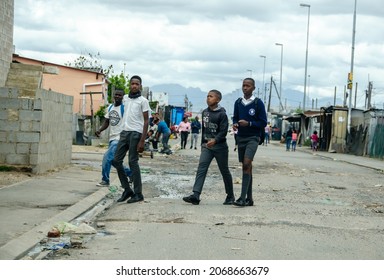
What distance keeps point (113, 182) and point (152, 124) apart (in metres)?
14.1

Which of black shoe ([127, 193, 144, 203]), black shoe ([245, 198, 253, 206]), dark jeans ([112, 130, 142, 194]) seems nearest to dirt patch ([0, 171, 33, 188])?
dark jeans ([112, 130, 142, 194])

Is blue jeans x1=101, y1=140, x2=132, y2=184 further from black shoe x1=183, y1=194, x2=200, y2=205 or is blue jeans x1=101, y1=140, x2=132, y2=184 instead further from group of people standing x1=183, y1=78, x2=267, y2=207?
group of people standing x1=183, y1=78, x2=267, y2=207

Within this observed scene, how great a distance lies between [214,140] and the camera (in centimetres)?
1164

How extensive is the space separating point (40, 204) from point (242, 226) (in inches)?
132

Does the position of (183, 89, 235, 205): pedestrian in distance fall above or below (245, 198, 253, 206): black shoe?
above

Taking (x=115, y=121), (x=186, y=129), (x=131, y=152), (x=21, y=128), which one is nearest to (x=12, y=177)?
(x=21, y=128)

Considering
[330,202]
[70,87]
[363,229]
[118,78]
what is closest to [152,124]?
[70,87]

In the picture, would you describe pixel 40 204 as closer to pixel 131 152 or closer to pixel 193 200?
pixel 131 152

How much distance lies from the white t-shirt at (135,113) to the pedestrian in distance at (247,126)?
154 centimetres

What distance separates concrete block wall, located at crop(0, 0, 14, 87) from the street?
4657 mm

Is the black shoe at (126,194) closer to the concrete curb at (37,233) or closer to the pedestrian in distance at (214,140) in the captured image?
the concrete curb at (37,233)

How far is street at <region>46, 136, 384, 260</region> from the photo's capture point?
7.60 metres

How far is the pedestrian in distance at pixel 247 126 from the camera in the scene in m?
11.4

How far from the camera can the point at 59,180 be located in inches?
571
